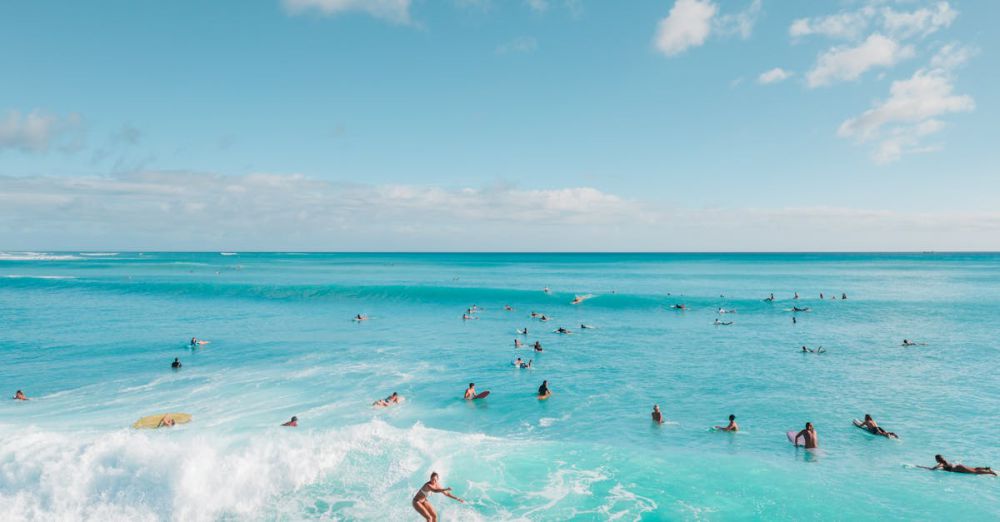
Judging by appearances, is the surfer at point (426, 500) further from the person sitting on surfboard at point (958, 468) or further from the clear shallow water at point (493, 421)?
the person sitting on surfboard at point (958, 468)

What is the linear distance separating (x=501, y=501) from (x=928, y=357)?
31853mm

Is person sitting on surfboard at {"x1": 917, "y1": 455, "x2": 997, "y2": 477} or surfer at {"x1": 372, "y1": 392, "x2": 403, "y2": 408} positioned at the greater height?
surfer at {"x1": 372, "y1": 392, "x2": 403, "y2": 408}

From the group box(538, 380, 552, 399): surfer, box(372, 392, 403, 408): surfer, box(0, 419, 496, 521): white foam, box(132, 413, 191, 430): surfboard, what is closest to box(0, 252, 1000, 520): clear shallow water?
box(0, 419, 496, 521): white foam

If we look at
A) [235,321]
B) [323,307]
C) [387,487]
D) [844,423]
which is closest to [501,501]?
[387,487]

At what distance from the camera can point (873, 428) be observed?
1936cm

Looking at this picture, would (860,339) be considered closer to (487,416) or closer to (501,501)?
(487,416)

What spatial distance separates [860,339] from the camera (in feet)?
127

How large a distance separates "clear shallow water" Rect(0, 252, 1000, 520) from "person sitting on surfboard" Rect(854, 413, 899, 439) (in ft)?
1.12

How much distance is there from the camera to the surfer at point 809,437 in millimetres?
18219

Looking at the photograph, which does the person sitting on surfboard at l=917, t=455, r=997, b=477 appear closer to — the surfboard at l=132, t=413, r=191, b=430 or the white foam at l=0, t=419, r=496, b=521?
the white foam at l=0, t=419, r=496, b=521

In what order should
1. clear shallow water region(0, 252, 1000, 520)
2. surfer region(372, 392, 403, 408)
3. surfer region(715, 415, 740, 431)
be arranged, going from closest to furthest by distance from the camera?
clear shallow water region(0, 252, 1000, 520), surfer region(715, 415, 740, 431), surfer region(372, 392, 403, 408)

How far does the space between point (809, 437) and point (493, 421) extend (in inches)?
460

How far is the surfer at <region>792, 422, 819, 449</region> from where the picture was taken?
59.8ft

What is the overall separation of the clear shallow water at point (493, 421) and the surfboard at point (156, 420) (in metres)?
0.43
